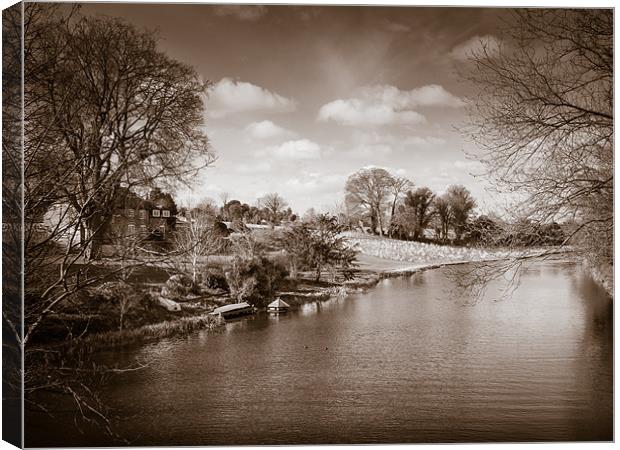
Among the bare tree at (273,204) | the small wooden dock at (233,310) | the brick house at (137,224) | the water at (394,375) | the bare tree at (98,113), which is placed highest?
the bare tree at (98,113)

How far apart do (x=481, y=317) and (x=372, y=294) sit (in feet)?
2.89

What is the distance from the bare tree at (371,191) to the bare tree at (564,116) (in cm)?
103

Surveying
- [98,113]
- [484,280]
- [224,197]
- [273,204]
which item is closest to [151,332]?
[224,197]

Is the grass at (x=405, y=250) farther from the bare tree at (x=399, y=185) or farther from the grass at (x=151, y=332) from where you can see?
the grass at (x=151, y=332)

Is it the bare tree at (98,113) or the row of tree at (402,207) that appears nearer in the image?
the bare tree at (98,113)

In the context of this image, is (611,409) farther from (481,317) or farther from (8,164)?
(8,164)

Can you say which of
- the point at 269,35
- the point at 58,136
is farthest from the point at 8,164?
the point at 269,35

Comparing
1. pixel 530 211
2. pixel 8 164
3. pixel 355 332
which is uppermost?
pixel 8 164

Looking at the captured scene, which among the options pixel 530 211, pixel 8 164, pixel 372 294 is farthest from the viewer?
pixel 372 294

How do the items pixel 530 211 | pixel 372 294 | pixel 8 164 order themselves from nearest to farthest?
1. pixel 8 164
2. pixel 530 211
3. pixel 372 294

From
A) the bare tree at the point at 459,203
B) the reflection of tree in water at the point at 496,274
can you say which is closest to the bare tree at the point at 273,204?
the bare tree at the point at 459,203

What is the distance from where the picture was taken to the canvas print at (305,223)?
11.8ft

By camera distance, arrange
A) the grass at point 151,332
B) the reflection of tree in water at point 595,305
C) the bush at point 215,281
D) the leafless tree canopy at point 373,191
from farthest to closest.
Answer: the leafless tree canopy at point 373,191
the bush at point 215,281
the reflection of tree in water at point 595,305
the grass at point 151,332

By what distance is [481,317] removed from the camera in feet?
12.7
